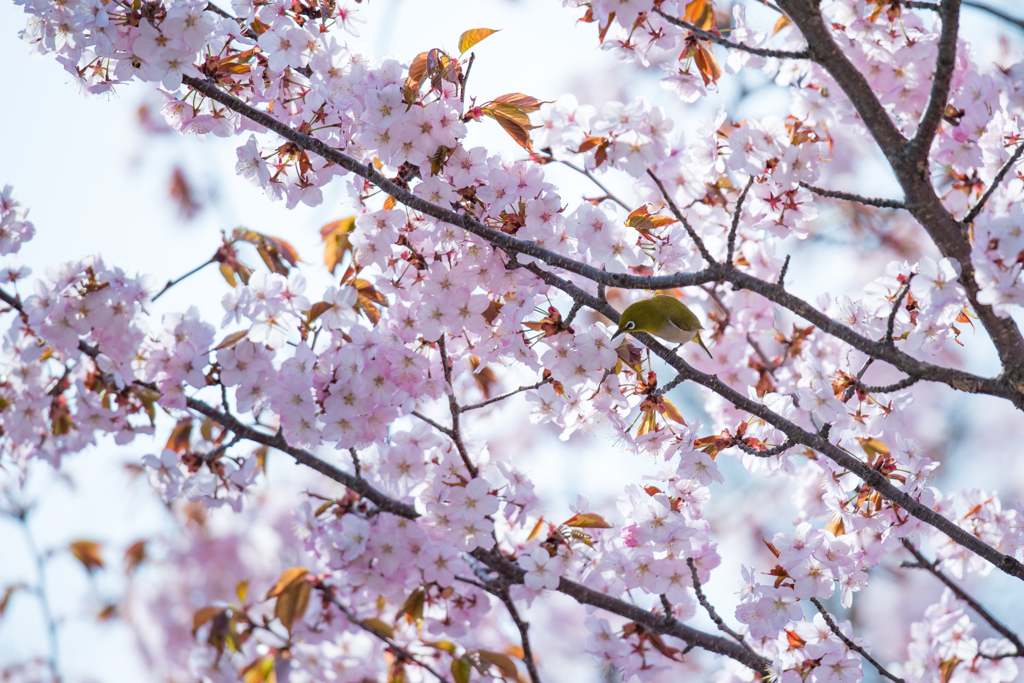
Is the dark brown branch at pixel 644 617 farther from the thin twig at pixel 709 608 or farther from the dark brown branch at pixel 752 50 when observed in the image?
the dark brown branch at pixel 752 50

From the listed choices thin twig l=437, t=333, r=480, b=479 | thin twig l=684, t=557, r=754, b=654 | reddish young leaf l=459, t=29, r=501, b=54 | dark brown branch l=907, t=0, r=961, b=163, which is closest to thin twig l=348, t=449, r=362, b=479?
thin twig l=437, t=333, r=480, b=479

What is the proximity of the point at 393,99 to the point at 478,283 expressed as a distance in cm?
44

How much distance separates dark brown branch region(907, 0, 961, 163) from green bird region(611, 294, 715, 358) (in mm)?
531

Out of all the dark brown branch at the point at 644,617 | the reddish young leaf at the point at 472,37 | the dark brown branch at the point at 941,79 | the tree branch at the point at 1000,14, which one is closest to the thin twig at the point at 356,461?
the dark brown branch at the point at 644,617

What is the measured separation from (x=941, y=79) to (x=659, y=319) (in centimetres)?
69

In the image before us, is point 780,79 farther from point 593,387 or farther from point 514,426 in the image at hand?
point 514,426

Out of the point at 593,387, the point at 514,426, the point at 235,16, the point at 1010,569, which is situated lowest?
the point at 1010,569

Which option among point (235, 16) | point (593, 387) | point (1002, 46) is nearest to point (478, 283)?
point (593, 387)

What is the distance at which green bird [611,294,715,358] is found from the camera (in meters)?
1.48

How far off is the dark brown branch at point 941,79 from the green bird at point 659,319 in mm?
531

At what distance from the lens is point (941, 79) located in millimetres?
1339

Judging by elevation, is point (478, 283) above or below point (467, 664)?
above

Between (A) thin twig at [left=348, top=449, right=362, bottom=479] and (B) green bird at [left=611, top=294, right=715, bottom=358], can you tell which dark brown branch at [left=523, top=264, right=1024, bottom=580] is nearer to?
(B) green bird at [left=611, top=294, right=715, bottom=358]

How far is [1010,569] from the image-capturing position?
57.8 inches
